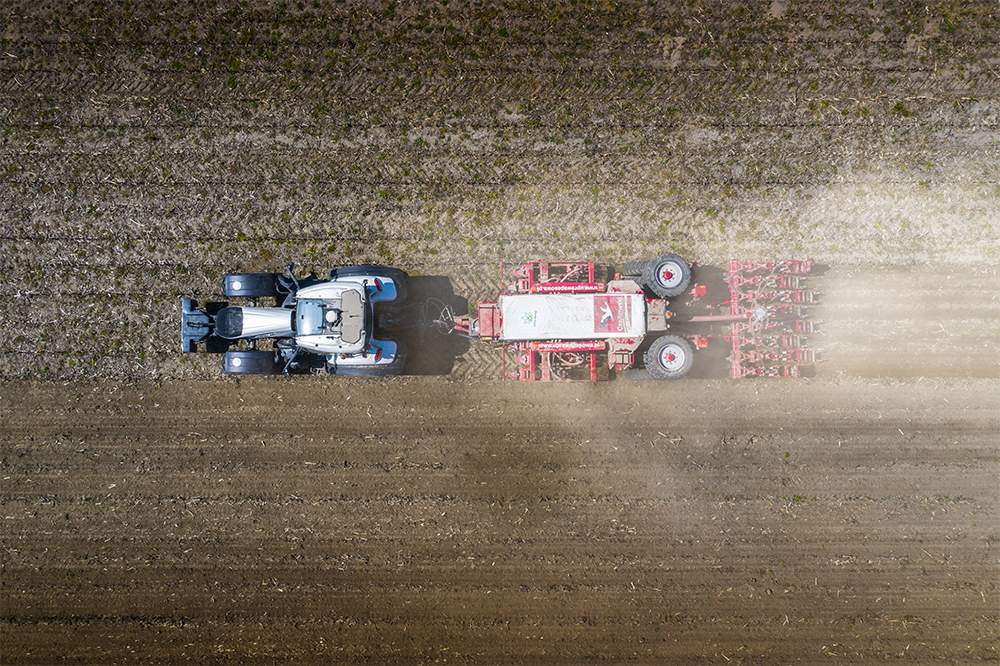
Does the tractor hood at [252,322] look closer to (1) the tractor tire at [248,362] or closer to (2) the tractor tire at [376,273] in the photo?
(1) the tractor tire at [248,362]

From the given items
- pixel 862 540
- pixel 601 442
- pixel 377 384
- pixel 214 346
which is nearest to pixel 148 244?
pixel 214 346

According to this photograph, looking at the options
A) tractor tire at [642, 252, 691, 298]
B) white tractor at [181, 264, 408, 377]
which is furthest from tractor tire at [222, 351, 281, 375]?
tractor tire at [642, 252, 691, 298]

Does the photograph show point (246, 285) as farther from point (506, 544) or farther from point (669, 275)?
point (669, 275)

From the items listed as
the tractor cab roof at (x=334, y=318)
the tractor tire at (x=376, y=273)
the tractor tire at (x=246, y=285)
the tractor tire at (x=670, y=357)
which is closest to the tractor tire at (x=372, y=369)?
the tractor cab roof at (x=334, y=318)

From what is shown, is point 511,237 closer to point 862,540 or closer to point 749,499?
point 749,499

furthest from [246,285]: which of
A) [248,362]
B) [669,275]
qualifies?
[669,275]

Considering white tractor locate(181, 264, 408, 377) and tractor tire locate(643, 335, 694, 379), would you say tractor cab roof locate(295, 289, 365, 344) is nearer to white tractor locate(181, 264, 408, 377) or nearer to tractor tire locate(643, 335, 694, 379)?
white tractor locate(181, 264, 408, 377)
